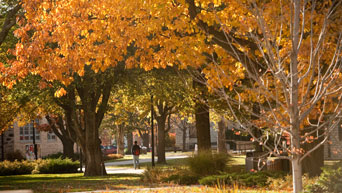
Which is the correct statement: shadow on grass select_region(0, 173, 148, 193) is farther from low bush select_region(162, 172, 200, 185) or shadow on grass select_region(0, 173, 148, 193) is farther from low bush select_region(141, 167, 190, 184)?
low bush select_region(162, 172, 200, 185)

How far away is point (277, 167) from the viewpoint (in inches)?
836

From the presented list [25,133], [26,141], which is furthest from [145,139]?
[26,141]

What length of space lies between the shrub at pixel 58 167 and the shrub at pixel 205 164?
629 inches

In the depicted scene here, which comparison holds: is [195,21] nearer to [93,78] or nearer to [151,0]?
[151,0]

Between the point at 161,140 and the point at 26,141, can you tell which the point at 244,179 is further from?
the point at 26,141

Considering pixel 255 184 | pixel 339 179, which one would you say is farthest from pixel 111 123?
pixel 339 179

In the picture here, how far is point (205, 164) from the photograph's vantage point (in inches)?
735

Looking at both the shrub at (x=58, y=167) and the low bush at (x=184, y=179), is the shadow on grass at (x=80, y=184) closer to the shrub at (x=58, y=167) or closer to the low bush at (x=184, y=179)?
the low bush at (x=184, y=179)

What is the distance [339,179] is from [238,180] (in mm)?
5774

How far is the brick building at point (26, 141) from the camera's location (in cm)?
5388

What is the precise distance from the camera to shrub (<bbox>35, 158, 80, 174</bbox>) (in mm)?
33156

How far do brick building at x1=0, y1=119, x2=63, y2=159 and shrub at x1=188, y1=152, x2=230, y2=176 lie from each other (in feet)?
118

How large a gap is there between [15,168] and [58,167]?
3055mm

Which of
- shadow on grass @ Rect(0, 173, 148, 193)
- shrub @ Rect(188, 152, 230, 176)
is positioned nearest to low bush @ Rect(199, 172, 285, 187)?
shadow on grass @ Rect(0, 173, 148, 193)
